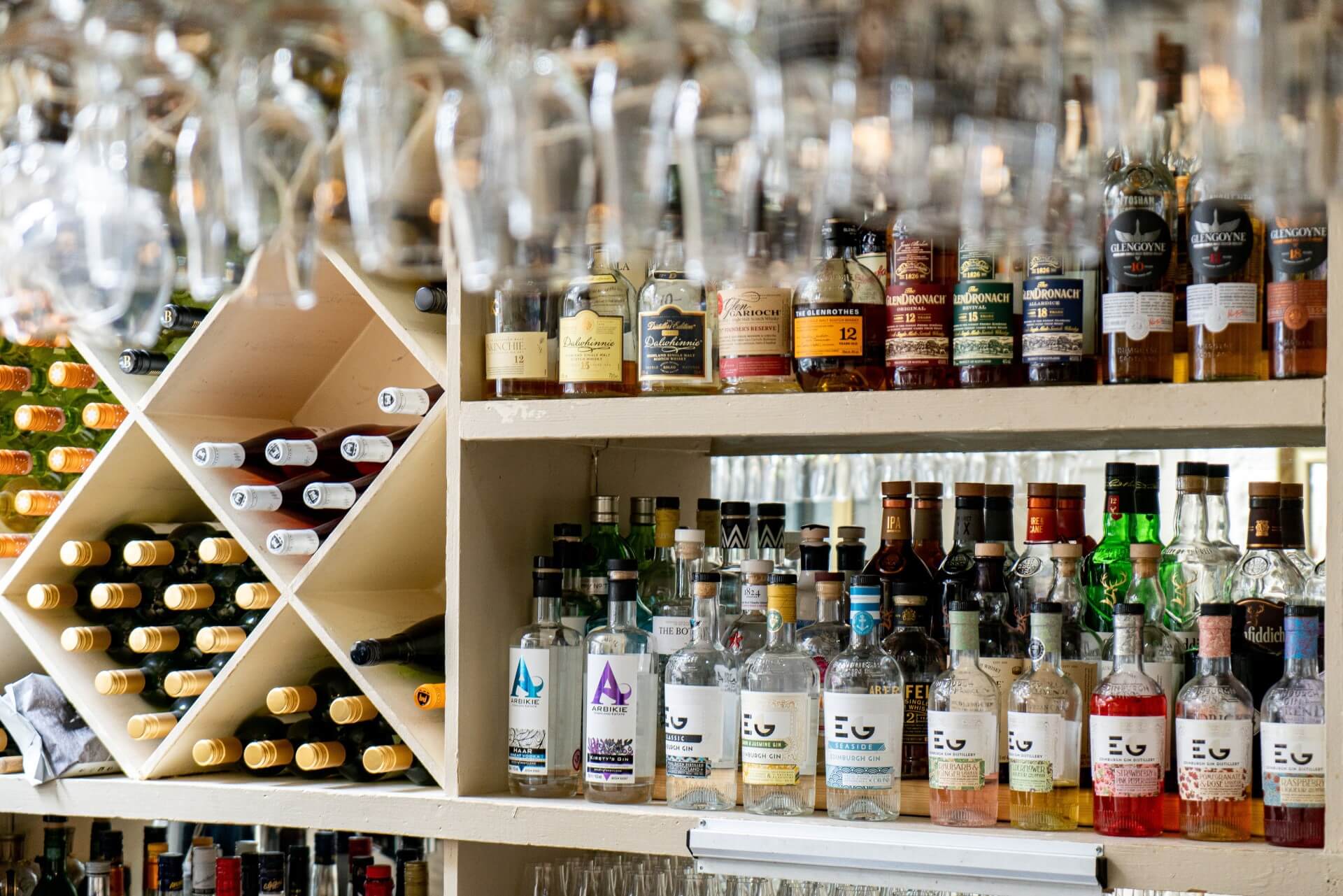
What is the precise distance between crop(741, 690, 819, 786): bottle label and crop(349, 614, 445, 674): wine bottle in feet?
1.49

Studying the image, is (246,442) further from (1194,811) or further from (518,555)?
(1194,811)

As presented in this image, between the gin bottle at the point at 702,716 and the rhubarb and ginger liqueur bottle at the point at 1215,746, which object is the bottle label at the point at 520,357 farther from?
the rhubarb and ginger liqueur bottle at the point at 1215,746

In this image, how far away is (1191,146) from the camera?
0.70 m

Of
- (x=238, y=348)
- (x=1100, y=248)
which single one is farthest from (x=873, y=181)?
(x=238, y=348)

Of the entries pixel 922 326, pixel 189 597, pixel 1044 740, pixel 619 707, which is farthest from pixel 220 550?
pixel 1044 740

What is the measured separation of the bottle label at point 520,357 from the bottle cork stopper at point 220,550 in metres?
0.44

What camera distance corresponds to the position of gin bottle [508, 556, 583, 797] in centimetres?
166

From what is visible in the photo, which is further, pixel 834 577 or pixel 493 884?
pixel 493 884

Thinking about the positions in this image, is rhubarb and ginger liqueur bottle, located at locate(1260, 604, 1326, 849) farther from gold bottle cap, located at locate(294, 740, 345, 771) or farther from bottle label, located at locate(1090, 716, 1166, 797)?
gold bottle cap, located at locate(294, 740, 345, 771)

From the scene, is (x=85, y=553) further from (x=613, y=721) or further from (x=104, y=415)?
(x=613, y=721)

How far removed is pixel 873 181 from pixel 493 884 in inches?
48.4

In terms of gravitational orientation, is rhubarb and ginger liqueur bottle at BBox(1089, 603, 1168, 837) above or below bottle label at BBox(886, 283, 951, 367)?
below

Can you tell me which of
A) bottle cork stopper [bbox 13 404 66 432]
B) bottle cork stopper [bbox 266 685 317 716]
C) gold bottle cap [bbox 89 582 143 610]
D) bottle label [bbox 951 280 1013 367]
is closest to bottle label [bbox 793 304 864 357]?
bottle label [bbox 951 280 1013 367]

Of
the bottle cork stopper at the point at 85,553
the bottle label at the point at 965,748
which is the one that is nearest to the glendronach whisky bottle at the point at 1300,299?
the bottle label at the point at 965,748
